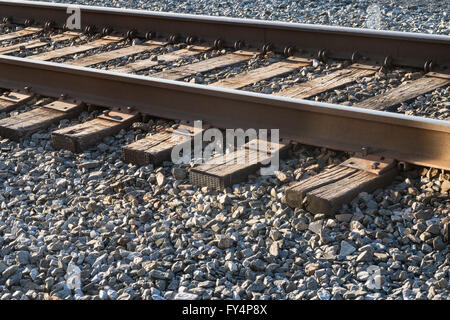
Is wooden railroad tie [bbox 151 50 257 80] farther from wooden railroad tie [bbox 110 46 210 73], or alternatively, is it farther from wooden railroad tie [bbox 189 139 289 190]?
wooden railroad tie [bbox 189 139 289 190]

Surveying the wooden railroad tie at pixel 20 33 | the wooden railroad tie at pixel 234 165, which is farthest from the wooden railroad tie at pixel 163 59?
the wooden railroad tie at pixel 234 165

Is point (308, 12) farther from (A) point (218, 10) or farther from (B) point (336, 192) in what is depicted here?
(B) point (336, 192)

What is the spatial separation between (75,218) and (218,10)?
6.30 m

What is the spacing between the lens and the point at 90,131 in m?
6.23

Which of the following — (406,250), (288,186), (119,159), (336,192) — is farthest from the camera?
(119,159)

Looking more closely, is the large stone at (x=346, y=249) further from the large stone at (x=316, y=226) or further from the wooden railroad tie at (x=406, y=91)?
the wooden railroad tie at (x=406, y=91)

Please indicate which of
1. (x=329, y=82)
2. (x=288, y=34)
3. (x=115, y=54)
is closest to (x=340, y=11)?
(x=288, y=34)

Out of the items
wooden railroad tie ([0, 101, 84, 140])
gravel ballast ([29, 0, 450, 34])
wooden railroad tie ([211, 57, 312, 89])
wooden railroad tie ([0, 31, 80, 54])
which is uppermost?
gravel ballast ([29, 0, 450, 34])

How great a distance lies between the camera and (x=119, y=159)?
5.90 m

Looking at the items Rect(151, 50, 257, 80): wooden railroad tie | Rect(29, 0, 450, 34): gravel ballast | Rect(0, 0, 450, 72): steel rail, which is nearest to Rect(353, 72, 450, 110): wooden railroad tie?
Rect(0, 0, 450, 72): steel rail

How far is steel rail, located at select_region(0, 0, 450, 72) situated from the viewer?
286 inches

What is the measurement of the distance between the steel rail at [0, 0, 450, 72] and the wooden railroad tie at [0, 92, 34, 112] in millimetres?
2077
